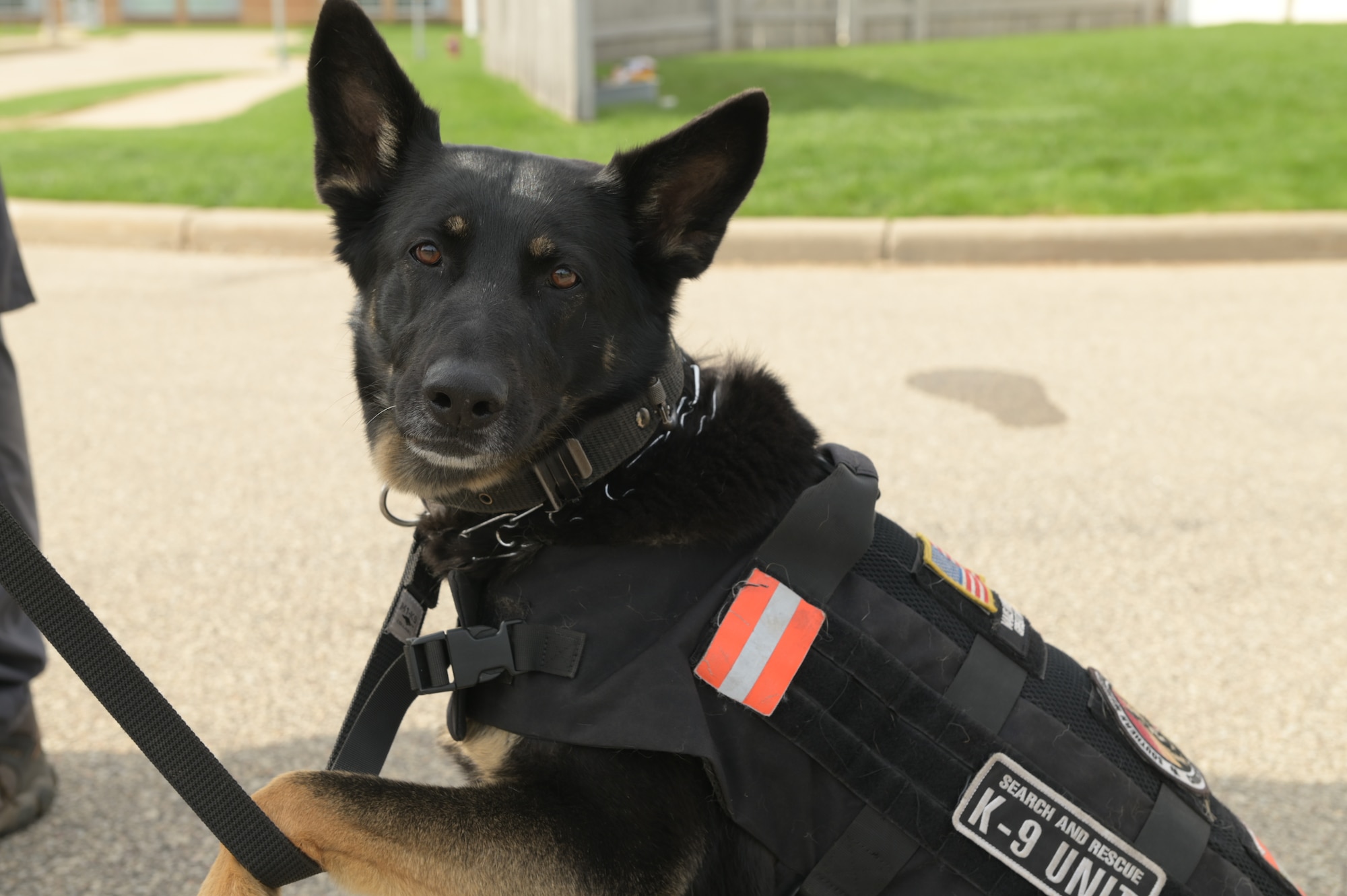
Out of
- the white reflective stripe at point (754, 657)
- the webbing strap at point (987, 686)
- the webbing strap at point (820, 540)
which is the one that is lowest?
the webbing strap at point (987, 686)

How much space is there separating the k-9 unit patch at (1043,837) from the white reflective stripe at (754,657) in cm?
38

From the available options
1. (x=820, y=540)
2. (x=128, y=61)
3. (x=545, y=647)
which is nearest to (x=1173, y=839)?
(x=820, y=540)

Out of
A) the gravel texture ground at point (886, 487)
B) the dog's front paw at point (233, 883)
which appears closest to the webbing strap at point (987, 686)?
the gravel texture ground at point (886, 487)

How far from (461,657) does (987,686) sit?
859mm

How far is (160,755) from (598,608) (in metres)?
0.68

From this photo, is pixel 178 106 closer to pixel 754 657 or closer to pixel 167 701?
pixel 167 701

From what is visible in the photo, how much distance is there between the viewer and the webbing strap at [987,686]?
6.33ft

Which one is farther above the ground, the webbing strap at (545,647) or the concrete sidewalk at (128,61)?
the concrete sidewalk at (128,61)

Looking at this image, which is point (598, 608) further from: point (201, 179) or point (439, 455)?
point (201, 179)

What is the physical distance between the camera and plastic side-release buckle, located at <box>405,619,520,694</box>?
6.30ft

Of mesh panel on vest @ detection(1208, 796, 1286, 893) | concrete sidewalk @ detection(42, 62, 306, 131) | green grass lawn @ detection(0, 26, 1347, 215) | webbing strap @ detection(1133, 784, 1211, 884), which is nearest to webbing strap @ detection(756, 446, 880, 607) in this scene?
webbing strap @ detection(1133, 784, 1211, 884)

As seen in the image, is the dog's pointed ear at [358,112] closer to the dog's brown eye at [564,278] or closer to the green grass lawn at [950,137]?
the dog's brown eye at [564,278]

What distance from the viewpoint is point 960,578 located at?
2102mm

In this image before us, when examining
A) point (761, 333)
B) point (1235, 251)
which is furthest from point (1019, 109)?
point (761, 333)
